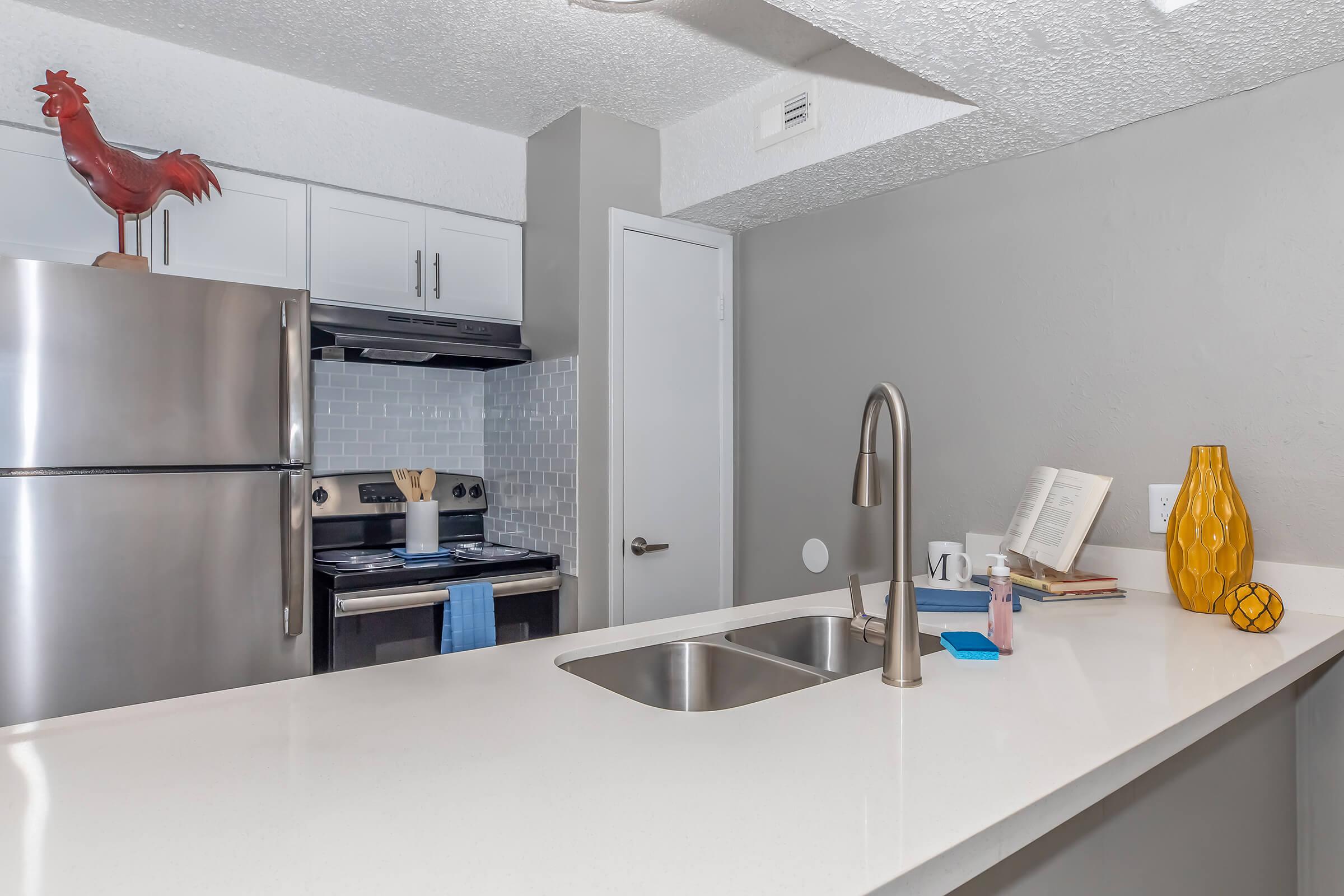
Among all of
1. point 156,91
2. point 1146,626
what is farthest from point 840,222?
point 156,91

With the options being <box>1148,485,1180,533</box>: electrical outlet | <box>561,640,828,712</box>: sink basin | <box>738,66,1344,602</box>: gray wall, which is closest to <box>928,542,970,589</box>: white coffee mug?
<box>738,66,1344,602</box>: gray wall

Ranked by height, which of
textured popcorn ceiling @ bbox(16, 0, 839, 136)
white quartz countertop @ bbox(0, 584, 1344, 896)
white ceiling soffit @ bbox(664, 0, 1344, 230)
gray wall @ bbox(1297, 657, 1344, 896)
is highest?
textured popcorn ceiling @ bbox(16, 0, 839, 136)

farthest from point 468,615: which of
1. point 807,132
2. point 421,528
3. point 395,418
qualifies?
point 807,132

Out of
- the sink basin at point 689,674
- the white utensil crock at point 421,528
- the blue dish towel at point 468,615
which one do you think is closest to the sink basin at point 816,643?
the sink basin at point 689,674

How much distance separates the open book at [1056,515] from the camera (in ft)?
6.18

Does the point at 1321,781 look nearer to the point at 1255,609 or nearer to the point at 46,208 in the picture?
the point at 1255,609

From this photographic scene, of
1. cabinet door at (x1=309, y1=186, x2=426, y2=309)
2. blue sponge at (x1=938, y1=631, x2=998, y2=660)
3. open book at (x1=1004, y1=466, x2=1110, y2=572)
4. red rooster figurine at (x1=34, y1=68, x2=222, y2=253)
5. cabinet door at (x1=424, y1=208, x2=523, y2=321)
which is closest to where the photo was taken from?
blue sponge at (x1=938, y1=631, x2=998, y2=660)

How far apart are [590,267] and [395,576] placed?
1.22m

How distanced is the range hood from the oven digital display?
45 cm

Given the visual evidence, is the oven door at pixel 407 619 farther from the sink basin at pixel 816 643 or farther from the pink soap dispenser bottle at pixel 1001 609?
the pink soap dispenser bottle at pixel 1001 609

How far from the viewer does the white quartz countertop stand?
689 mm

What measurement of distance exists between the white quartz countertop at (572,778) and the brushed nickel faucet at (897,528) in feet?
0.14

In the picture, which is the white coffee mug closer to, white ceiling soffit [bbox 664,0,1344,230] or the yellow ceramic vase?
the yellow ceramic vase

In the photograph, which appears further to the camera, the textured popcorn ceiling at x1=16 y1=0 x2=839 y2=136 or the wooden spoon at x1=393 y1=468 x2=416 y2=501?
the wooden spoon at x1=393 y1=468 x2=416 y2=501
